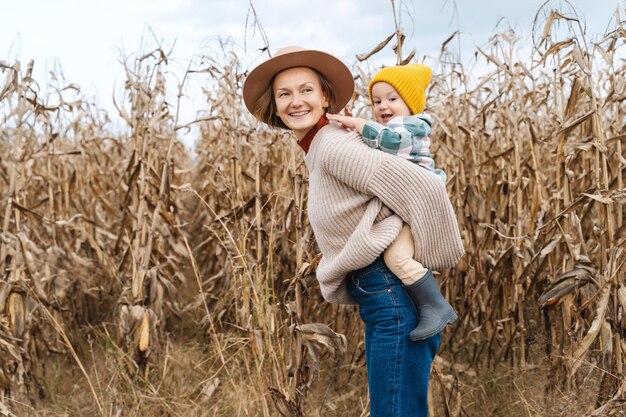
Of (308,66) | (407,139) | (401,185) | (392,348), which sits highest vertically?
(308,66)

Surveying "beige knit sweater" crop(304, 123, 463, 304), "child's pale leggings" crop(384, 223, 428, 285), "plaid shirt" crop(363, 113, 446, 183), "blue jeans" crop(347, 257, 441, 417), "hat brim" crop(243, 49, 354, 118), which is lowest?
"blue jeans" crop(347, 257, 441, 417)

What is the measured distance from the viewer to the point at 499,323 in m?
3.70

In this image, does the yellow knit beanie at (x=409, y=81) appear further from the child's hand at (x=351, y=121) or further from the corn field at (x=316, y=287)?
the corn field at (x=316, y=287)

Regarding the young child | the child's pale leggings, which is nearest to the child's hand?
the young child

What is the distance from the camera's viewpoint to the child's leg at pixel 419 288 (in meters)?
1.98

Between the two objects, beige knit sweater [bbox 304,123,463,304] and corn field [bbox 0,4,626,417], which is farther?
corn field [bbox 0,4,626,417]

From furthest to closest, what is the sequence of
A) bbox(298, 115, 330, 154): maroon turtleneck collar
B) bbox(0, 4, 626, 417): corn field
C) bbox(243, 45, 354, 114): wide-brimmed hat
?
bbox(0, 4, 626, 417): corn field → bbox(298, 115, 330, 154): maroon turtleneck collar → bbox(243, 45, 354, 114): wide-brimmed hat

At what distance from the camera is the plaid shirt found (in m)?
1.96

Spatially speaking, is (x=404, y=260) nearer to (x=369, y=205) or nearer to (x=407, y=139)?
(x=369, y=205)

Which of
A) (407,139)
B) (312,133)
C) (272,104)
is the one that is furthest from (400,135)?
(272,104)

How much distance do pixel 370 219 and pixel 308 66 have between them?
23.6 inches

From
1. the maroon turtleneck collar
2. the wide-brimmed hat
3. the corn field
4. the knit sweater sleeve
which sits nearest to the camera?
the knit sweater sleeve

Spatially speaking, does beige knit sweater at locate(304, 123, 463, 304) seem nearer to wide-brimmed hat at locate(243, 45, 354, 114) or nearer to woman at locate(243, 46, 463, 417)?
woman at locate(243, 46, 463, 417)

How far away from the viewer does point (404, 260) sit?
1985mm
